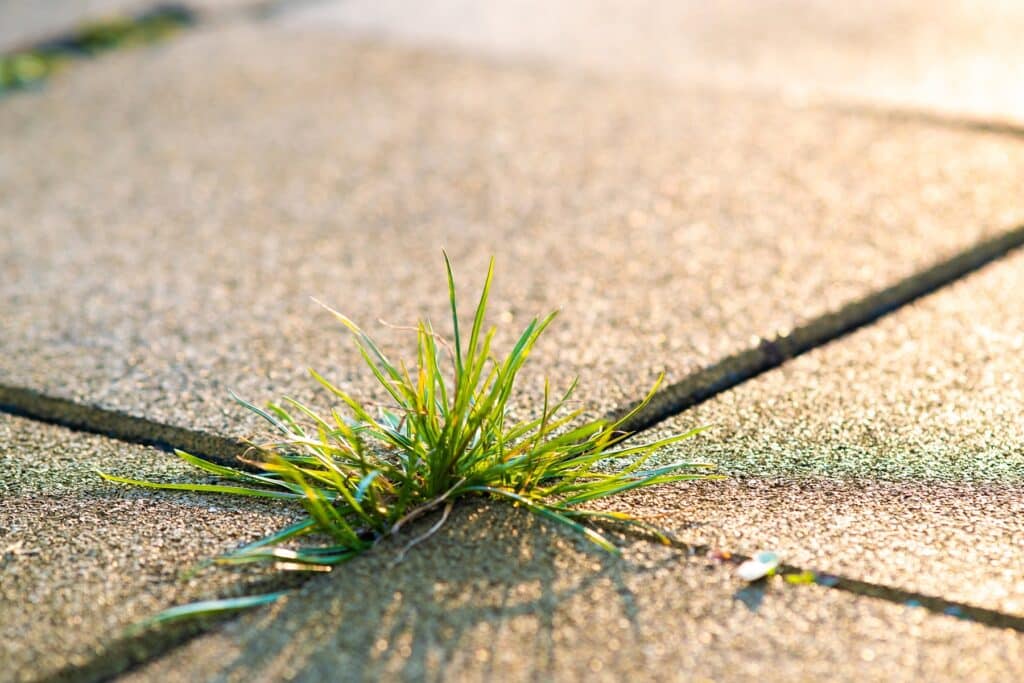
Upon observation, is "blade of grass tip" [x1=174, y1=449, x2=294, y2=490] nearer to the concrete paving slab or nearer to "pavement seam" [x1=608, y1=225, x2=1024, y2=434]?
the concrete paving slab

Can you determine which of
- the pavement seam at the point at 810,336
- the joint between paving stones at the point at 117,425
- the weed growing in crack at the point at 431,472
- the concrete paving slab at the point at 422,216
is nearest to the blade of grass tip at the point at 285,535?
the weed growing in crack at the point at 431,472

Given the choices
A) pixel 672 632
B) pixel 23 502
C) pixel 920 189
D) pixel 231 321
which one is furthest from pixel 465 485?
pixel 920 189

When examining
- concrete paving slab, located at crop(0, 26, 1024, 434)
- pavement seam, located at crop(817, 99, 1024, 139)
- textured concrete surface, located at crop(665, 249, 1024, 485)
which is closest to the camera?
textured concrete surface, located at crop(665, 249, 1024, 485)

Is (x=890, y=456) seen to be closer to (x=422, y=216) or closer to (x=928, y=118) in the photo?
(x=422, y=216)

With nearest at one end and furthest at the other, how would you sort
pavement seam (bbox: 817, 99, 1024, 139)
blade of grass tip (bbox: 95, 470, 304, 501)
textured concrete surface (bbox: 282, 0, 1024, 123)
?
blade of grass tip (bbox: 95, 470, 304, 501) < pavement seam (bbox: 817, 99, 1024, 139) < textured concrete surface (bbox: 282, 0, 1024, 123)

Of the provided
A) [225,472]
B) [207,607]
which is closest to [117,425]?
[225,472]

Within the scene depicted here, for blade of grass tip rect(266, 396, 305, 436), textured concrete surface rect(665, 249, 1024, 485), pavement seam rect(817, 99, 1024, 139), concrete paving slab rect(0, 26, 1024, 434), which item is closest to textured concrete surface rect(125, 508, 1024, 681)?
blade of grass tip rect(266, 396, 305, 436)

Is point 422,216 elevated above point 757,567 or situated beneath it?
elevated above
